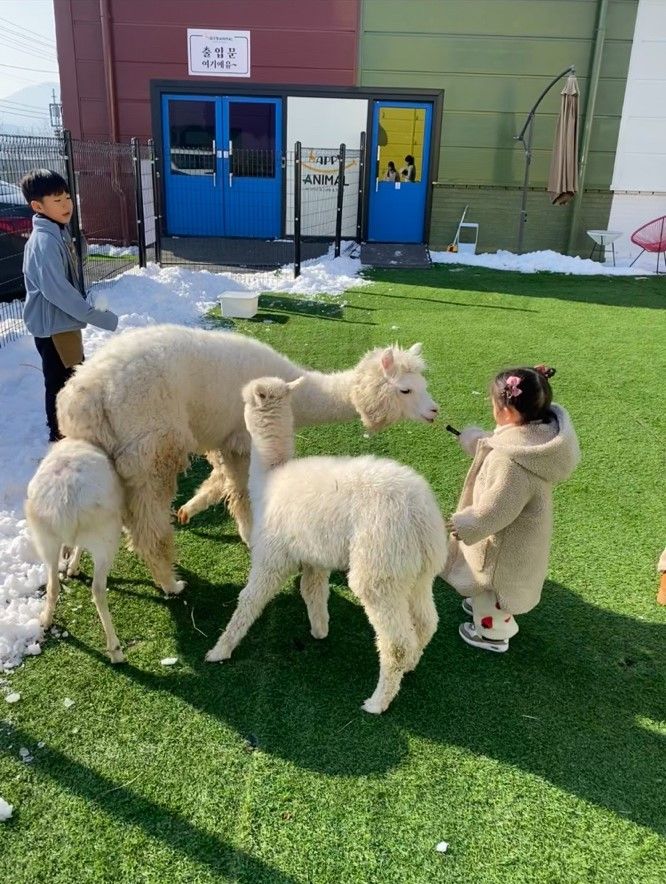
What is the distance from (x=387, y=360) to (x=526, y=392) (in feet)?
3.26

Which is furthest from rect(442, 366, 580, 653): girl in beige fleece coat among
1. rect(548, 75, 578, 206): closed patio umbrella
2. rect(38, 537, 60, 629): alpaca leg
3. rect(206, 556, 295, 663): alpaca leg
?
rect(548, 75, 578, 206): closed patio umbrella

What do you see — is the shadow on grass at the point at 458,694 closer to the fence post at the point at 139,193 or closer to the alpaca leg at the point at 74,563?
the alpaca leg at the point at 74,563

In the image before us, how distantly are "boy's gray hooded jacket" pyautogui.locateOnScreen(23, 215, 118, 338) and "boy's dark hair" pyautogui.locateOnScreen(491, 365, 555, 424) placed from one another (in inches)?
100

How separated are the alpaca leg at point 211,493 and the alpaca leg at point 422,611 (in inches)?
61.6

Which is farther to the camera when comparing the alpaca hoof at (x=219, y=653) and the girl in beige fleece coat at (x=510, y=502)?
the alpaca hoof at (x=219, y=653)

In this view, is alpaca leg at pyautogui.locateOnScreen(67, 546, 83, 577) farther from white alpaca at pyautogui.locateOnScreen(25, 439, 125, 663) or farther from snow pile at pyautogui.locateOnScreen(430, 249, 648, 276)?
snow pile at pyautogui.locateOnScreen(430, 249, 648, 276)

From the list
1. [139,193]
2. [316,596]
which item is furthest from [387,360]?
[139,193]

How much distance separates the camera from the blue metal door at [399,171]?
14.5 m

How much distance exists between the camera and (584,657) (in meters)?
3.29

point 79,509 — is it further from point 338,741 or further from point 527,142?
point 527,142

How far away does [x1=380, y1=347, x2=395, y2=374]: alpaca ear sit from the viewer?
373 centimetres

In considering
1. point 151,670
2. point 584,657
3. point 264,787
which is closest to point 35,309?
point 151,670

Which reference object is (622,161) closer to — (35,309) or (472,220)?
(472,220)

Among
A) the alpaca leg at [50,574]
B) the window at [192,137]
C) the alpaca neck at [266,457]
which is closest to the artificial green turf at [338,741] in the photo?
the alpaca leg at [50,574]
